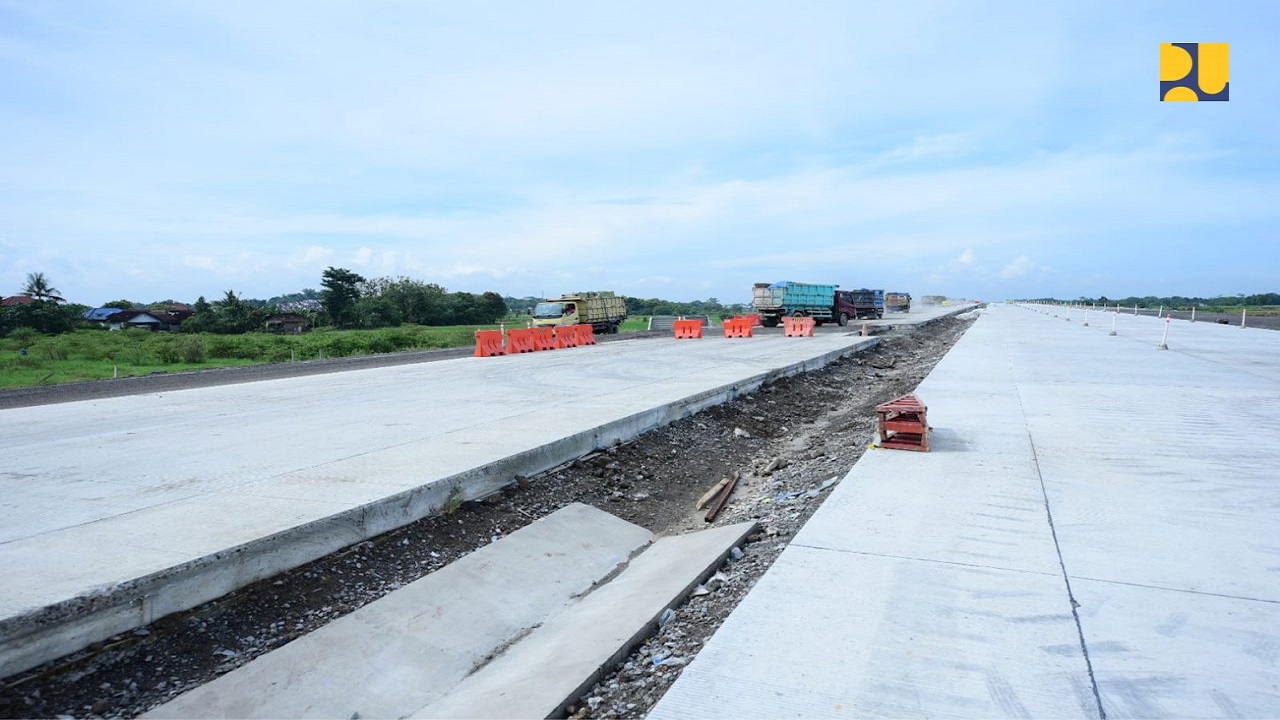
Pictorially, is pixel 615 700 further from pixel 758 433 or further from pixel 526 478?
pixel 758 433

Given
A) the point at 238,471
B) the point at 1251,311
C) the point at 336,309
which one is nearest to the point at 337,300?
the point at 336,309

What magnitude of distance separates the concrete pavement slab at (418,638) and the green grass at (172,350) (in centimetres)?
2374

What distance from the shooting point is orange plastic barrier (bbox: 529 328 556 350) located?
81.5ft

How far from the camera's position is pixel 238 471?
678 cm

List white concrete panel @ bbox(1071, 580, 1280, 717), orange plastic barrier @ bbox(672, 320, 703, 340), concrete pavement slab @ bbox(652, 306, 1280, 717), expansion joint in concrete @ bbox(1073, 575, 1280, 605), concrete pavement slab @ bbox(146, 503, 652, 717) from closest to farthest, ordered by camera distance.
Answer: white concrete panel @ bbox(1071, 580, 1280, 717)
concrete pavement slab @ bbox(652, 306, 1280, 717)
concrete pavement slab @ bbox(146, 503, 652, 717)
expansion joint in concrete @ bbox(1073, 575, 1280, 605)
orange plastic barrier @ bbox(672, 320, 703, 340)

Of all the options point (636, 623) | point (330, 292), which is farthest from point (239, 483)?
point (330, 292)

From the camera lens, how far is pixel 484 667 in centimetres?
437

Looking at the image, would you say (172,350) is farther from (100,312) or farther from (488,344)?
(100,312)

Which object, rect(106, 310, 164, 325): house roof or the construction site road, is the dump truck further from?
rect(106, 310, 164, 325): house roof

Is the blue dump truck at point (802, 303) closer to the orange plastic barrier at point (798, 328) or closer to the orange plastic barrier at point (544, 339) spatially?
the orange plastic barrier at point (798, 328)

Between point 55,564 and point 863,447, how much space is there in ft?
24.1

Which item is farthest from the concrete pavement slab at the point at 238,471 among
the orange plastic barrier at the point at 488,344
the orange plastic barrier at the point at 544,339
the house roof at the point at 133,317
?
the house roof at the point at 133,317

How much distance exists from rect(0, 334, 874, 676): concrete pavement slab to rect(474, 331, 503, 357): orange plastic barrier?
7.71 metres

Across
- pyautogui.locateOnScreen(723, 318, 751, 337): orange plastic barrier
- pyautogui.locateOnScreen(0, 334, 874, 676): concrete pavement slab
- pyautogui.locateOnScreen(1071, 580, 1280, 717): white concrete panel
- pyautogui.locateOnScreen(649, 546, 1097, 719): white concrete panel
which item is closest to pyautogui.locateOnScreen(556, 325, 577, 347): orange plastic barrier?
pyautogui.locateOnScreen(723, 318, 751, 337): orange plastic barrier
